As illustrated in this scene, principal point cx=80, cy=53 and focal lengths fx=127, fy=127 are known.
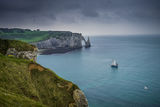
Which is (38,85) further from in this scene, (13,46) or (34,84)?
(13,46)

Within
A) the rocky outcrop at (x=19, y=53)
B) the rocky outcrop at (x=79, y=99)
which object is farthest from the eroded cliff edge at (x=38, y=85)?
the rocky outcrop at (x=19, y=53)

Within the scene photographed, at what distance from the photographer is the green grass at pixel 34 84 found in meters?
26.5

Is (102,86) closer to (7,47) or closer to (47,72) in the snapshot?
(47,72)

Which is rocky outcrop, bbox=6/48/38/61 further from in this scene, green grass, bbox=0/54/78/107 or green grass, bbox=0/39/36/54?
green grass, bbox=0/54/78/107

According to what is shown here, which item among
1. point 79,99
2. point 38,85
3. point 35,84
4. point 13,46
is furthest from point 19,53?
point 79,99

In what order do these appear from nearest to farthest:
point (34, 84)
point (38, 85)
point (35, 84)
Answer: point (34, 84), point (35, 84), point (38, 85)

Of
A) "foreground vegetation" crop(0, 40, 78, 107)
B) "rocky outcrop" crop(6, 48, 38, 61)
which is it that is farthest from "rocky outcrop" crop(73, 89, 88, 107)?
"rocky outcrop" crop(6, 48, 38, 61)

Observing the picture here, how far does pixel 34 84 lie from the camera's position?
30.7 m

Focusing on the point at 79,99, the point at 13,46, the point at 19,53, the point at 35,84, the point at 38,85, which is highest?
the point at 13,46

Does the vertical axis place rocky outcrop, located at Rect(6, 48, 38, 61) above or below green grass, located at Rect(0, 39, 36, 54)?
below

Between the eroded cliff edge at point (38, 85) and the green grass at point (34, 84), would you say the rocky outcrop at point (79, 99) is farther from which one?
the green grass at point (34, 84)

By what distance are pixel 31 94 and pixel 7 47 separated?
2484 centimetres

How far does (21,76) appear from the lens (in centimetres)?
2984

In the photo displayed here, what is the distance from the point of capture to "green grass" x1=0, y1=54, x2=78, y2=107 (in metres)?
26.5
